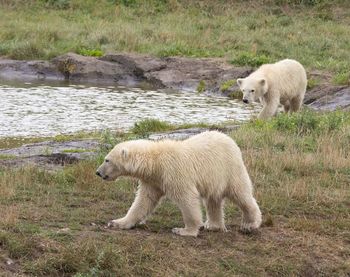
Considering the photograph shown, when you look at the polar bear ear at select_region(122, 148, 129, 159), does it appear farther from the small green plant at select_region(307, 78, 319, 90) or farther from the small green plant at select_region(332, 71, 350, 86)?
the small green plant at select_region(307, 78, 319, 90)

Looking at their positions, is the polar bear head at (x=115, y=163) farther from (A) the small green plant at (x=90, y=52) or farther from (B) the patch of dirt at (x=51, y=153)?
(A) the small green plant at (x=90, y=52)

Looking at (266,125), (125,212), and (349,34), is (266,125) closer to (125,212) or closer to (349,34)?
(125,212)

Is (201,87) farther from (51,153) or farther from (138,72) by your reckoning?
(51,153)

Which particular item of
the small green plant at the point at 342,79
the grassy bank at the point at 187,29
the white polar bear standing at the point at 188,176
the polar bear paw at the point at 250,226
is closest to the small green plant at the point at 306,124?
the polar bear paw at the point at 250,226

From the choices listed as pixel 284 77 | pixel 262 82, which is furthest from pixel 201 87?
pixel 262 82

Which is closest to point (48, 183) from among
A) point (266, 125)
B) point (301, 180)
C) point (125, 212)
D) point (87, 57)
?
point (125, 212)

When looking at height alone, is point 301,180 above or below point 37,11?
above

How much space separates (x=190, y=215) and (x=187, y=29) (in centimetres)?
2285

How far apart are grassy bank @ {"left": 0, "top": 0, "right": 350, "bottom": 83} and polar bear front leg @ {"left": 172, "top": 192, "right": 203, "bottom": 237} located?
584 inches

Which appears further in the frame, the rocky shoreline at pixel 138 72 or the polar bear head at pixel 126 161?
the rocky shoreline at pixel 138 72

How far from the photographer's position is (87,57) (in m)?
25.7

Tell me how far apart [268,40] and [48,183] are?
19604mm

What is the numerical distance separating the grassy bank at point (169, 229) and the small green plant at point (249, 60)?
44.6ft

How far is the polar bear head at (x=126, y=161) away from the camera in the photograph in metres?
7.88
